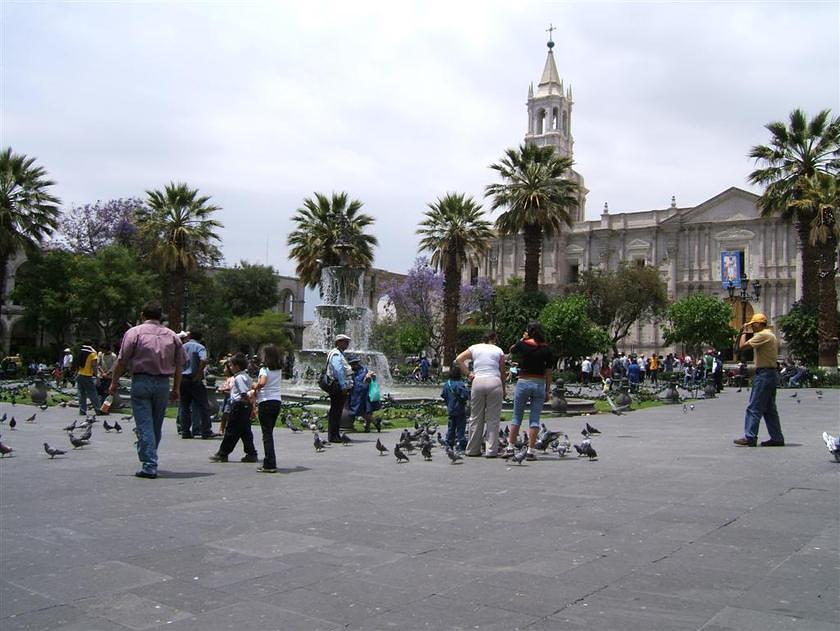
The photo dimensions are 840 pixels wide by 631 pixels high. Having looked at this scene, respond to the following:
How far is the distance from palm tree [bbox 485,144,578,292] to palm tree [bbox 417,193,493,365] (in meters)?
2.18

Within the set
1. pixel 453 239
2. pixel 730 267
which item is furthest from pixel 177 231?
pixel 730 267

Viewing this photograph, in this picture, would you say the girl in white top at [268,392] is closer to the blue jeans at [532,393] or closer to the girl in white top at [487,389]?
the girl in white top at [487,389]

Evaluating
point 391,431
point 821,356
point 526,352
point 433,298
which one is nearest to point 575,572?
point 526,352

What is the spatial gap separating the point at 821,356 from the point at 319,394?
22.9m

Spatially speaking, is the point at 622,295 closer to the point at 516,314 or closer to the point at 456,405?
the point at 516,314

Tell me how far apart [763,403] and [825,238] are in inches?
970

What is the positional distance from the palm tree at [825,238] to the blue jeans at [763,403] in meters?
24.2

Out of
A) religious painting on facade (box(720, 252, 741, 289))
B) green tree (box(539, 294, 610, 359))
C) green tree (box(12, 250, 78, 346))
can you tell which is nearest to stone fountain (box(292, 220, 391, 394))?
green tree (box(539, 294, 610, 359))

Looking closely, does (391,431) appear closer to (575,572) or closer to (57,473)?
(57,473)

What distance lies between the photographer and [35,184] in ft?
115

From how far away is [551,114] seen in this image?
76.5 metres

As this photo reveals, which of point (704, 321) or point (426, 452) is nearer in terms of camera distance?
point (426, 452)

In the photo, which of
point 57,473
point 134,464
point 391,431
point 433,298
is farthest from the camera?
point 433,298

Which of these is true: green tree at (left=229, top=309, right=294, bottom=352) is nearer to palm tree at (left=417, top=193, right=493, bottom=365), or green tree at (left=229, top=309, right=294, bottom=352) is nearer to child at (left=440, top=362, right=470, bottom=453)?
palm tree at (left=417, top=193, right=493, bottom=365)
